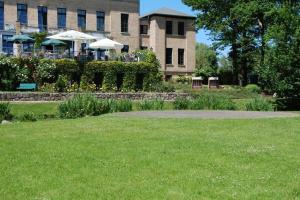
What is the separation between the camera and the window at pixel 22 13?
50.6 meters

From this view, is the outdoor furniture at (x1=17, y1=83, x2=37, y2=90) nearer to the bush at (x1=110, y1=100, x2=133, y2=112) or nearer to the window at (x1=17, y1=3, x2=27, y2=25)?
the bush at (x1=110, y1=100, x2=133, y2=112)

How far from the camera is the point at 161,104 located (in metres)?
24.2

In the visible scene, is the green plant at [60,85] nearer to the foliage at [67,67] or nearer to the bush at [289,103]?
the foliage at [67,67]

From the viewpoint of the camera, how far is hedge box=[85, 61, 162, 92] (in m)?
36.1

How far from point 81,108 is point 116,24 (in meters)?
35.8

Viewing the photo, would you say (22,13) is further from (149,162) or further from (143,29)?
(149,162)

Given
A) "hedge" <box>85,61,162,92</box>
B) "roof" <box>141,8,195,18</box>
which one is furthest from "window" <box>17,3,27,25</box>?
"hedge" <box>85,61,162,92</box>

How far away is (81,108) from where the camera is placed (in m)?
21.0

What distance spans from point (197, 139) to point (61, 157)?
401 centimetres

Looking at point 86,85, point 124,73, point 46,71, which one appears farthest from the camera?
point 124,73

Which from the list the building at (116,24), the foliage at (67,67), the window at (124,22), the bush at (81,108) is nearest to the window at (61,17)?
the building at (116,24)

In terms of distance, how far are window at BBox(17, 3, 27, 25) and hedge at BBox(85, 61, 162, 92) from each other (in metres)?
17.6

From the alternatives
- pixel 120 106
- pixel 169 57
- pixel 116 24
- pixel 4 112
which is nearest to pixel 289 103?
pixel 120 106

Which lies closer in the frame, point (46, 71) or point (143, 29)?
point (46, 71)
